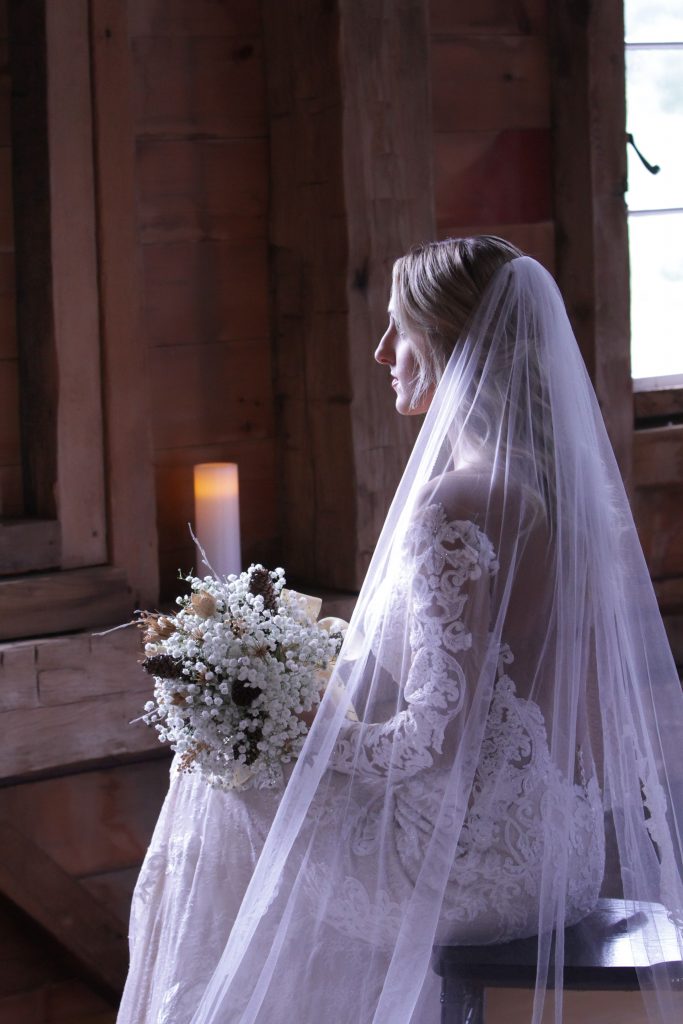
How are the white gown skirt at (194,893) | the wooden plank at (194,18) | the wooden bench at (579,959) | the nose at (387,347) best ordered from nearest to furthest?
1. the wooden bench at (579,959)
2. the white gown skirt at (194,893)
3. the nose at (387,347)
4. the wooden plank at (194,18)

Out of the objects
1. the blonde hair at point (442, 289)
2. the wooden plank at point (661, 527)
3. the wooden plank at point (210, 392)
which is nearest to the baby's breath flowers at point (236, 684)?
the blonde hair at point (442, 289)

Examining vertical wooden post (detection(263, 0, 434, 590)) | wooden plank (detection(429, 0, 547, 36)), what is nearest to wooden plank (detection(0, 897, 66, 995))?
vertical wooden post (detection(263, 0, 434, 590))

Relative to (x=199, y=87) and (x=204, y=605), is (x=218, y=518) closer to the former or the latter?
(x=204, y=605)

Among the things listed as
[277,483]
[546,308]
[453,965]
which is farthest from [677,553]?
[453,965]

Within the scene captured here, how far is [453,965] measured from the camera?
5.15ft

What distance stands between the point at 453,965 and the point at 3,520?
1191 mm

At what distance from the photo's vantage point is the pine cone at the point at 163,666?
168 cm

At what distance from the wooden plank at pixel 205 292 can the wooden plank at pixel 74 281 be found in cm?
20

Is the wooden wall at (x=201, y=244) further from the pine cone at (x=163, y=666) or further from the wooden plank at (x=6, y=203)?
the pine cone at (x=163, y=666)

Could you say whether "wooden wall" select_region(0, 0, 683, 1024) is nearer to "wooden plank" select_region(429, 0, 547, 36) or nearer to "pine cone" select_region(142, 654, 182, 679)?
"wooden plank" select_region(429, 0, 547, 36)

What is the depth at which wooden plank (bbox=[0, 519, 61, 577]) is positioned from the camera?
2.26 metres

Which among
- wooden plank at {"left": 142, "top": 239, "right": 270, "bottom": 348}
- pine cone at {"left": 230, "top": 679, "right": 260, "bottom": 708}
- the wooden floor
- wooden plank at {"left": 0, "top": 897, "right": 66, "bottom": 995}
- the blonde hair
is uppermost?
wooden plank at {"left": 142, "top": 239, "right": 270, "bottom": 348}

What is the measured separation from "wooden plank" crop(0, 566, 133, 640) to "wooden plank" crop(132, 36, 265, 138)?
840 mm

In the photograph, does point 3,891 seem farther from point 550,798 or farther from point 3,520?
point 550,798
